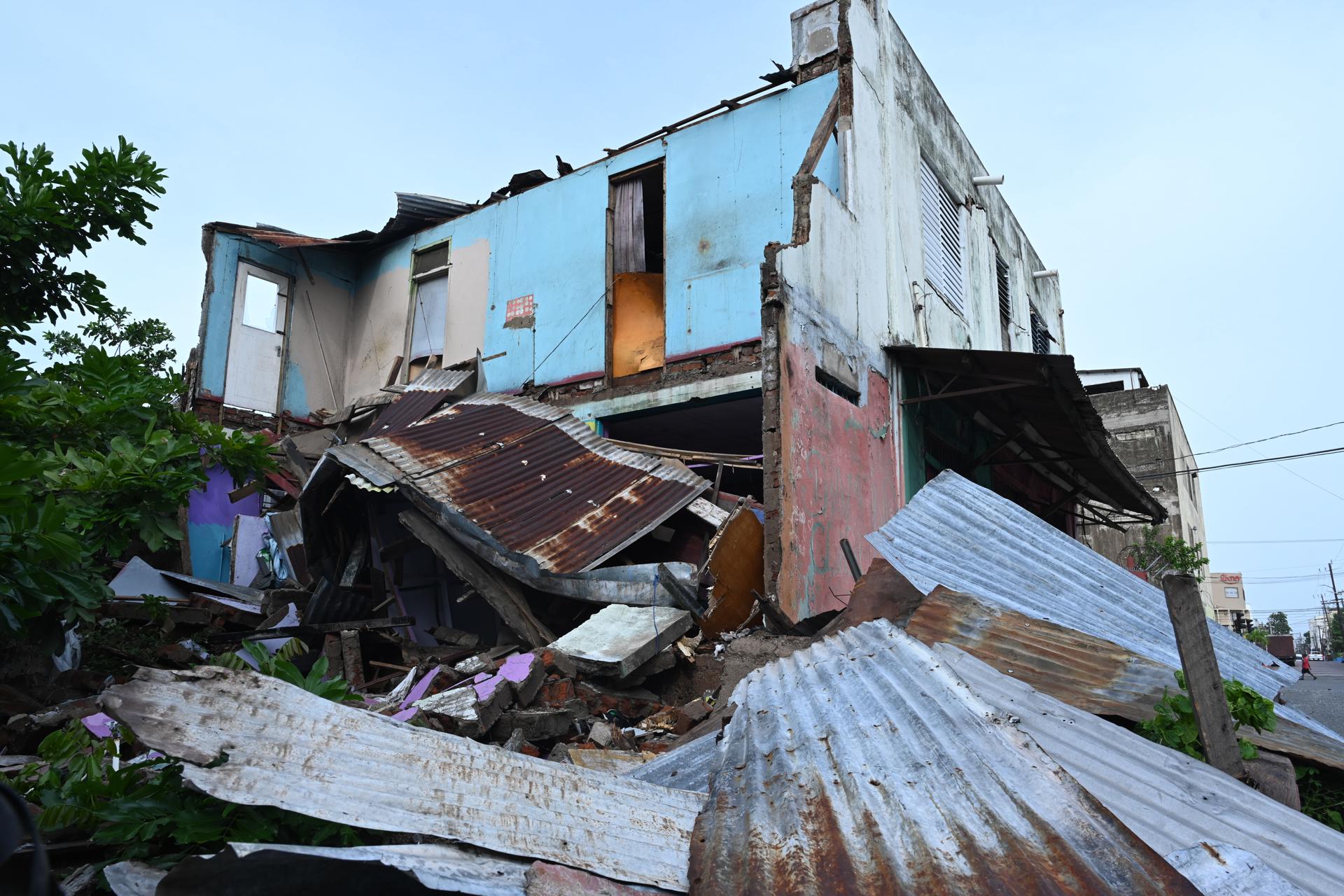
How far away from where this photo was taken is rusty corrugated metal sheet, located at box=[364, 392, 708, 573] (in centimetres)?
700

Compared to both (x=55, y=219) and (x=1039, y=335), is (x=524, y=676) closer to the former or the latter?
(x=55, y=219)

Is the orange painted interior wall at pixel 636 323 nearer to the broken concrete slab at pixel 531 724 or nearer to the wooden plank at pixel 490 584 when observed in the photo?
the wooden plank at pixel 490 584

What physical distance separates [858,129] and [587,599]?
20.8ft

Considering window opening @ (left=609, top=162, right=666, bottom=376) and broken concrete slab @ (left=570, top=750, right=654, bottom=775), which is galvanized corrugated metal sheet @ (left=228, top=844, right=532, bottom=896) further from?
window opening @ (left=609, top=162, right=666, bottom=376)

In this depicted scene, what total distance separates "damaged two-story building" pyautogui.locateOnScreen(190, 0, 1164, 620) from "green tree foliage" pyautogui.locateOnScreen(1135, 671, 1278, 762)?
399 cm

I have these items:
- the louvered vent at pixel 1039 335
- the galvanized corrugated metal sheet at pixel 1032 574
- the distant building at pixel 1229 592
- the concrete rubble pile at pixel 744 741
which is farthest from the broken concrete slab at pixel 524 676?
the distant building at pixel 1229 592

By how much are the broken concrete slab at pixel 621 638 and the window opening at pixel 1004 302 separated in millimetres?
10439

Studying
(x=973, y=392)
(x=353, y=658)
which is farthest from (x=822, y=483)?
(x=353, y=658)

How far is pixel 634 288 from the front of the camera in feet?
37.7

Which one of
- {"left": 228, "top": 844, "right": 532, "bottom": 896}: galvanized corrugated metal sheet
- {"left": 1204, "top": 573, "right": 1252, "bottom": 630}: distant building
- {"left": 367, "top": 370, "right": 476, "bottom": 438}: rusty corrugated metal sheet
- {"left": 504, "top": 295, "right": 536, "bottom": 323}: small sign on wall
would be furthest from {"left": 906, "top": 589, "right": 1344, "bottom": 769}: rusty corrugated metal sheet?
{"left": 1204, "top": 573, "right": 1252, "bottom": 630}: distant building

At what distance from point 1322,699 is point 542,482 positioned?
41.3ft

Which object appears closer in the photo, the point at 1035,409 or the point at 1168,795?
the point at 1168,795

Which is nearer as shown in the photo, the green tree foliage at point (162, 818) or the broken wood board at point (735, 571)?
the green tree foliage at point (162, 818)

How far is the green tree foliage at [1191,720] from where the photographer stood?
271cm
